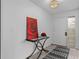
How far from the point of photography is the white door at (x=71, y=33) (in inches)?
199

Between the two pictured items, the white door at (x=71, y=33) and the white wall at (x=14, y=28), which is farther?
the white door at (x=71, y=33)

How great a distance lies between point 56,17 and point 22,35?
350cm

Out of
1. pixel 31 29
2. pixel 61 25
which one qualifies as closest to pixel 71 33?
pixel 61 25

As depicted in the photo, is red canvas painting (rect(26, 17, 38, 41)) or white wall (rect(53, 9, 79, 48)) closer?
red canvas painting (rect(26, 17, 38, 41))

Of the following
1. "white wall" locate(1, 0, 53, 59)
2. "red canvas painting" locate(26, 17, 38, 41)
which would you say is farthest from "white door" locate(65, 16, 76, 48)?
"white wall" locate(1, 0, 53, 59)

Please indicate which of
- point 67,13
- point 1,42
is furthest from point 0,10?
point 67,13

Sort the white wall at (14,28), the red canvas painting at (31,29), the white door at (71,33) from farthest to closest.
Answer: the white door at (71,33), the red canvas painting at (31,29), the white wall at (14,28)

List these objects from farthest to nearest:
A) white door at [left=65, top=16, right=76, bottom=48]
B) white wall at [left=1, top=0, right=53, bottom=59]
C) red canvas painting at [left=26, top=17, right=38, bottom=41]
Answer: white door at [left=65, top=16, right=76, bottom=48] < red canvas painting at [left=26, top=17, right=38, bottom=41] < white wall at [left=1, top=0, right=53, bottom=59]

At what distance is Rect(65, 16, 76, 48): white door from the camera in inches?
199

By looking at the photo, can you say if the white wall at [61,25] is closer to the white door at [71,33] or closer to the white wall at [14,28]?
the white door at [71,33]

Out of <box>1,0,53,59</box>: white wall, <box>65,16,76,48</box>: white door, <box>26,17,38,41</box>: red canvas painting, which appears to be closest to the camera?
<box>1,0,53,59</box>: white wall

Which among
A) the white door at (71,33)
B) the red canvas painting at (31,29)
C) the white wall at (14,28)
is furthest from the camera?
the white door at (71,33)

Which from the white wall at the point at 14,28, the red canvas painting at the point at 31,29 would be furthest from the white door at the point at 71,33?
the white wall at the point at 14,28

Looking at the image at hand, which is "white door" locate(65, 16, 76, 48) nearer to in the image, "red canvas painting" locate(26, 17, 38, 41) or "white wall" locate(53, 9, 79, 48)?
"white wall" locate(53, 9, 79, 48)
